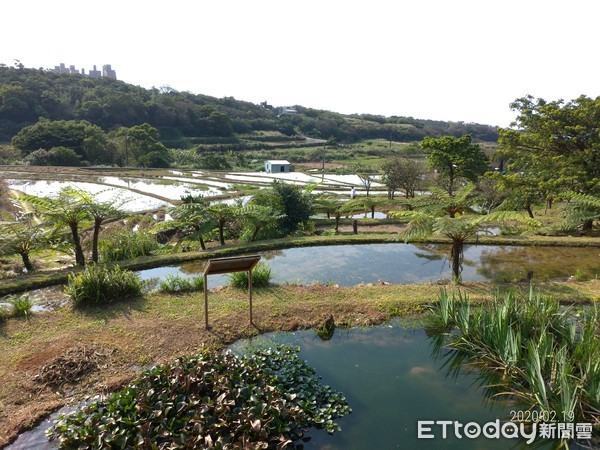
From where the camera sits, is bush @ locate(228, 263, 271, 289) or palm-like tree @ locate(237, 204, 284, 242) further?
palm-like tree @ locate(237, 204, 284, 242)

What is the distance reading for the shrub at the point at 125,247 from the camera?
38.8ft

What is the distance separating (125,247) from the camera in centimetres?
1203

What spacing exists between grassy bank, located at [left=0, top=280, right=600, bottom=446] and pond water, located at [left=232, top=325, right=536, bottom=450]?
0.60m

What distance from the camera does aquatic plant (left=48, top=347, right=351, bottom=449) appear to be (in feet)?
14.9

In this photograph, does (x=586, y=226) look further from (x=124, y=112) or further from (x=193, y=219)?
(x=124, y=112)

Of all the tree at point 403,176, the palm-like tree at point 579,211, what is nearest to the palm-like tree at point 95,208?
the palm-like tree at point 579,211

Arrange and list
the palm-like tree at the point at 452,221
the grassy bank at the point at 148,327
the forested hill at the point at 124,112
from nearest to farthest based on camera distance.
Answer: the grassy bank at the point at 148,327 → the palm-like tree at the point at 452,221 → the forested hill at the point at 124,112

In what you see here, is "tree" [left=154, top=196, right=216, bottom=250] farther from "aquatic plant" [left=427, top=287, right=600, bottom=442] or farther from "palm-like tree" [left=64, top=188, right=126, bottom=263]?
"aquatic plant" [left=427, top=287, right=600, bottom=442]

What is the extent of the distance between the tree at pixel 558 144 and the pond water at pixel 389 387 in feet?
37.9

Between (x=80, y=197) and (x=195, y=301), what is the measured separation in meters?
5.24

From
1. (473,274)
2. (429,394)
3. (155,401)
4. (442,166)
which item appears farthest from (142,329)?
(442,166)

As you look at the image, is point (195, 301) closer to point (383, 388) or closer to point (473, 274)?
point (383, 388)

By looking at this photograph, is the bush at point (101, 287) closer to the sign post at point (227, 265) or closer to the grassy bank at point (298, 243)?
the grassy bank at point (298, 243)

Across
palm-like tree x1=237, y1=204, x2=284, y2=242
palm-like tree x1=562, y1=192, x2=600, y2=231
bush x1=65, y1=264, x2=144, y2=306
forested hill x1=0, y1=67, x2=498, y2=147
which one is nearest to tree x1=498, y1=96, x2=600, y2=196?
palm-like tree x1=562, y1=192, x2=600, y2=231
